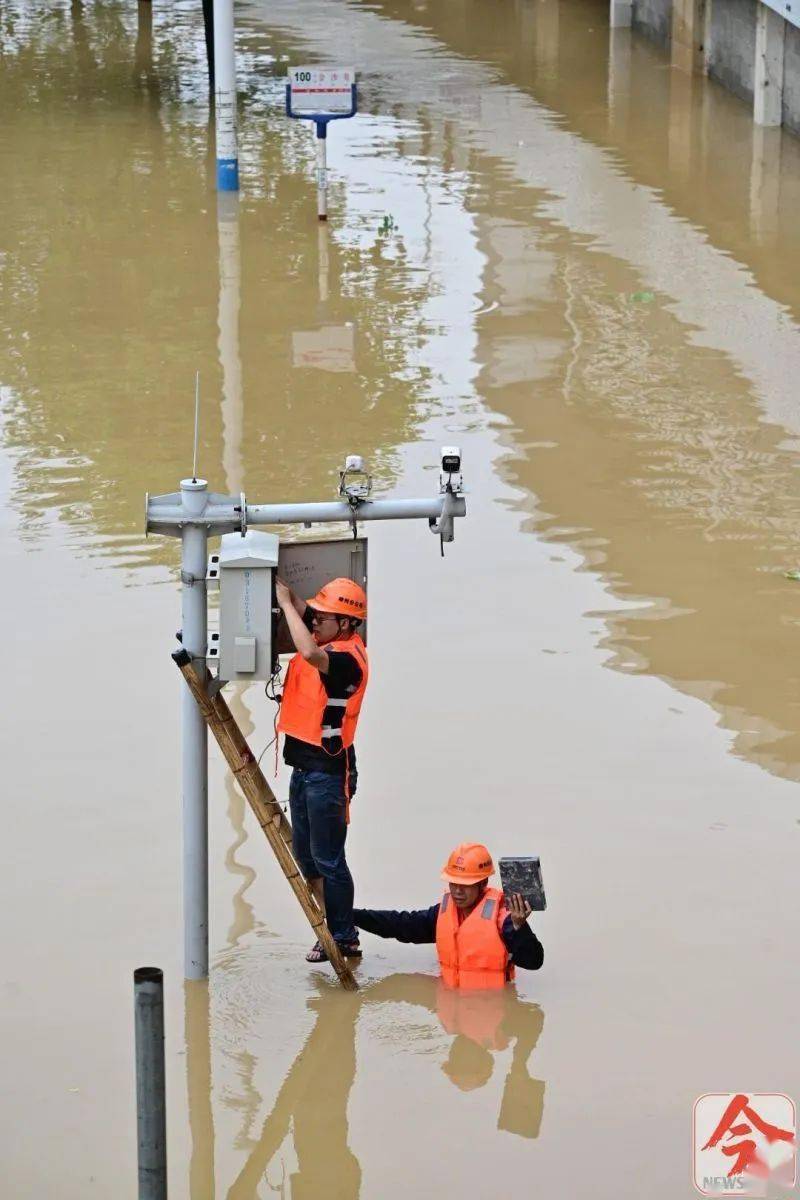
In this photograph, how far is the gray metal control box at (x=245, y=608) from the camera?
734 cm

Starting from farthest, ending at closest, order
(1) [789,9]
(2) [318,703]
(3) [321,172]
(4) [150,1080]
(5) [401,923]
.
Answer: (1) [789,9]
(3) [321,172]
(5) [401,923]
(2) [318,703]
(4) [150,1080]

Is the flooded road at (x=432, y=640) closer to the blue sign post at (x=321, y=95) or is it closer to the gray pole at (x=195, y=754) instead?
the gray pole at (x=195, y=754)

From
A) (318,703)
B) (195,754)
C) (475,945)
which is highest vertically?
(318,703)

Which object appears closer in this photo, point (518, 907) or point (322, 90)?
point (518, 907)

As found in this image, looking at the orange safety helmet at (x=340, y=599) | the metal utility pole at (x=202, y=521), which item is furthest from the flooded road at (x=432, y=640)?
the orange safety helmet at (x=340, y=599)

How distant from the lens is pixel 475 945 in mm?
8055

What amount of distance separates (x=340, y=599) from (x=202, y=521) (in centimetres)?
65

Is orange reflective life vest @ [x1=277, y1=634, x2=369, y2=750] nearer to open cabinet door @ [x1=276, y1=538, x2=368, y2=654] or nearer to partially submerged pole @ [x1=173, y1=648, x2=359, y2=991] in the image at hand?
open cabinet door @ [x1=276, y1=538, x2=368, y2=654]

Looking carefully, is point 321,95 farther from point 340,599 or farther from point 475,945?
point 475,945

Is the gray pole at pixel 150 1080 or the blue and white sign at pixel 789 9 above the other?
the blue and white sign at pixel 789 9

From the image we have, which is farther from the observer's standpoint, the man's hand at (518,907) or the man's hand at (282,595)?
the man's hand at (518,907)

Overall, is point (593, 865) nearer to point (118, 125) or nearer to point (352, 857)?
point (352, 857)

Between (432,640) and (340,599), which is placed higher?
(340,599)

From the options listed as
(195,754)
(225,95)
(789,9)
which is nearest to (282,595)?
(195,754)
